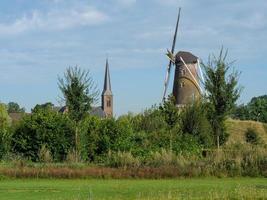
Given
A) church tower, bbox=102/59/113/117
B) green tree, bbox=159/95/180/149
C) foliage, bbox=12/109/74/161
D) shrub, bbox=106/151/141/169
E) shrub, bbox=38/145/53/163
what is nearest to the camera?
shrub, bbox=106/151/141/169

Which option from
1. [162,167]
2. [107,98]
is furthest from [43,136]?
[107,98]

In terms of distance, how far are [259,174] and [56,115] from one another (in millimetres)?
15466

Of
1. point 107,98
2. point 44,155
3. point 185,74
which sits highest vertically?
point 107,98

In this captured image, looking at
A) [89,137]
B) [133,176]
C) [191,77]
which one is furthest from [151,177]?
[191,77]

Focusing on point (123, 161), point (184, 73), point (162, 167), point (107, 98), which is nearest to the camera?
point (162, 167)

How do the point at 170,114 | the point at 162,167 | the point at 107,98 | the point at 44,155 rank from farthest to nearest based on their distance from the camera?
1. the point at 107,98
2. the point at 170,114
3. the point at 44,155
4. the point at 162,167

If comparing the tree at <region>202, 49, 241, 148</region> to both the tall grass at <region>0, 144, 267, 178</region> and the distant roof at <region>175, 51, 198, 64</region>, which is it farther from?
the distant roof at <region>175, 51, 198, 64</region>

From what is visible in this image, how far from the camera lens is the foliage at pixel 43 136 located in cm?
3791

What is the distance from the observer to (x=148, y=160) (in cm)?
3388

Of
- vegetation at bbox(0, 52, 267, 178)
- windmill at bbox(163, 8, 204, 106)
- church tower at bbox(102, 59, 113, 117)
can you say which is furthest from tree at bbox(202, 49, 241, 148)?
church tower at bbox(102, 59, 113, 117)

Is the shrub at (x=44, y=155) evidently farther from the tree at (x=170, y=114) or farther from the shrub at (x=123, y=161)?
the tree at (x=170, y=114)

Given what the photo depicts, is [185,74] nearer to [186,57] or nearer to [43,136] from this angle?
[186,57]

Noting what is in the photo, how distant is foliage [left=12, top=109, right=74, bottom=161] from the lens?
124 feet

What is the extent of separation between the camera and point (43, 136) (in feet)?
126
